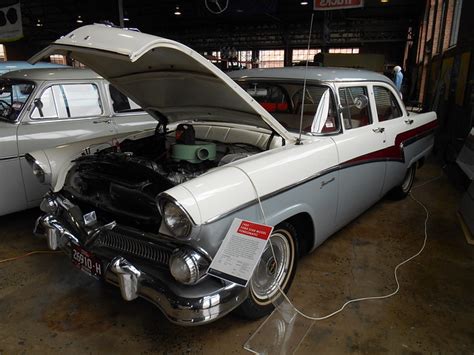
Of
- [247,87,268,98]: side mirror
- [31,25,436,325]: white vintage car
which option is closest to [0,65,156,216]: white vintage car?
[31,25,436,325]: white vintage car

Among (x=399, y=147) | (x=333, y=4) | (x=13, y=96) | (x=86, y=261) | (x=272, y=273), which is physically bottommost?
(x=272, y=273)

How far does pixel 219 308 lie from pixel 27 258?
2.19m

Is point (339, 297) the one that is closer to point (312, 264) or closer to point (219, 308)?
point (312, 264)

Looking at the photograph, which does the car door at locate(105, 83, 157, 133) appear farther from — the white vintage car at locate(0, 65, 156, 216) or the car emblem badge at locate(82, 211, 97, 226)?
the car emblem badge at locate(82, 211, 97, 226)

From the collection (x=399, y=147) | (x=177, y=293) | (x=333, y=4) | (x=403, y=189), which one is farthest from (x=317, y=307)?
(x=333, y=4)

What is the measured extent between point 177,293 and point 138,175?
0.82m

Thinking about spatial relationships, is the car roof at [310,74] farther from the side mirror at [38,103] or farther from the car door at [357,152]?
the side mirror at [38,103]

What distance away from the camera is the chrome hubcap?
2336 mm

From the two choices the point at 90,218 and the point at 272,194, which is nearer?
the point at 272,194

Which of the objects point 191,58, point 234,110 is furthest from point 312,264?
point 191,58

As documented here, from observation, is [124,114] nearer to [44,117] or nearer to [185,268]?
[44,117]

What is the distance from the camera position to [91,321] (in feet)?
7.93

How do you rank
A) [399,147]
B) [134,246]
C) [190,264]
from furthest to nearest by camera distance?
1. [399,147]
2. [134,246]
3. [190,264]

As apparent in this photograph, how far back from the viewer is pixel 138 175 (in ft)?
7.60
